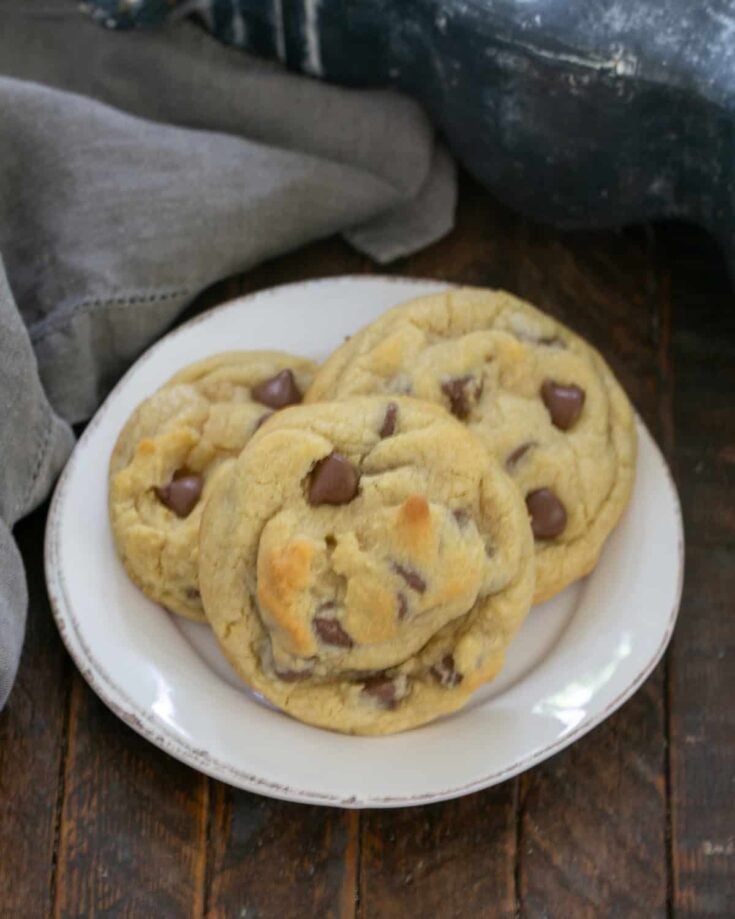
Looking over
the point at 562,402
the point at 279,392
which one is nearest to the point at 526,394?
the point at 562,402

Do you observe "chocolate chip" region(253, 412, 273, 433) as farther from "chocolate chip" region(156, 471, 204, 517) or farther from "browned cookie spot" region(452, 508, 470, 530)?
"browned cookie spot" region(452, 508, 470, 530)

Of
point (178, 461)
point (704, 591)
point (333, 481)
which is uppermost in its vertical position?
point (333, 481)

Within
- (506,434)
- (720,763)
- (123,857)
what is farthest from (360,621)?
(720,763)

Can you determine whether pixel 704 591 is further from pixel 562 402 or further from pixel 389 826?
pixel 389 826

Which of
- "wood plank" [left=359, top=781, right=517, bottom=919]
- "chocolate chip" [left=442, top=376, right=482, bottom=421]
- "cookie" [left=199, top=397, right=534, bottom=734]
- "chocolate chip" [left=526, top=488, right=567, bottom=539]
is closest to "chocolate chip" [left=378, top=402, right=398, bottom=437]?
"cookie" [left=199, top=397, right=534, bottom=734]

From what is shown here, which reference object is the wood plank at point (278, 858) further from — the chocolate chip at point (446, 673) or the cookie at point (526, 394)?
the cookie at point (526, 394)
